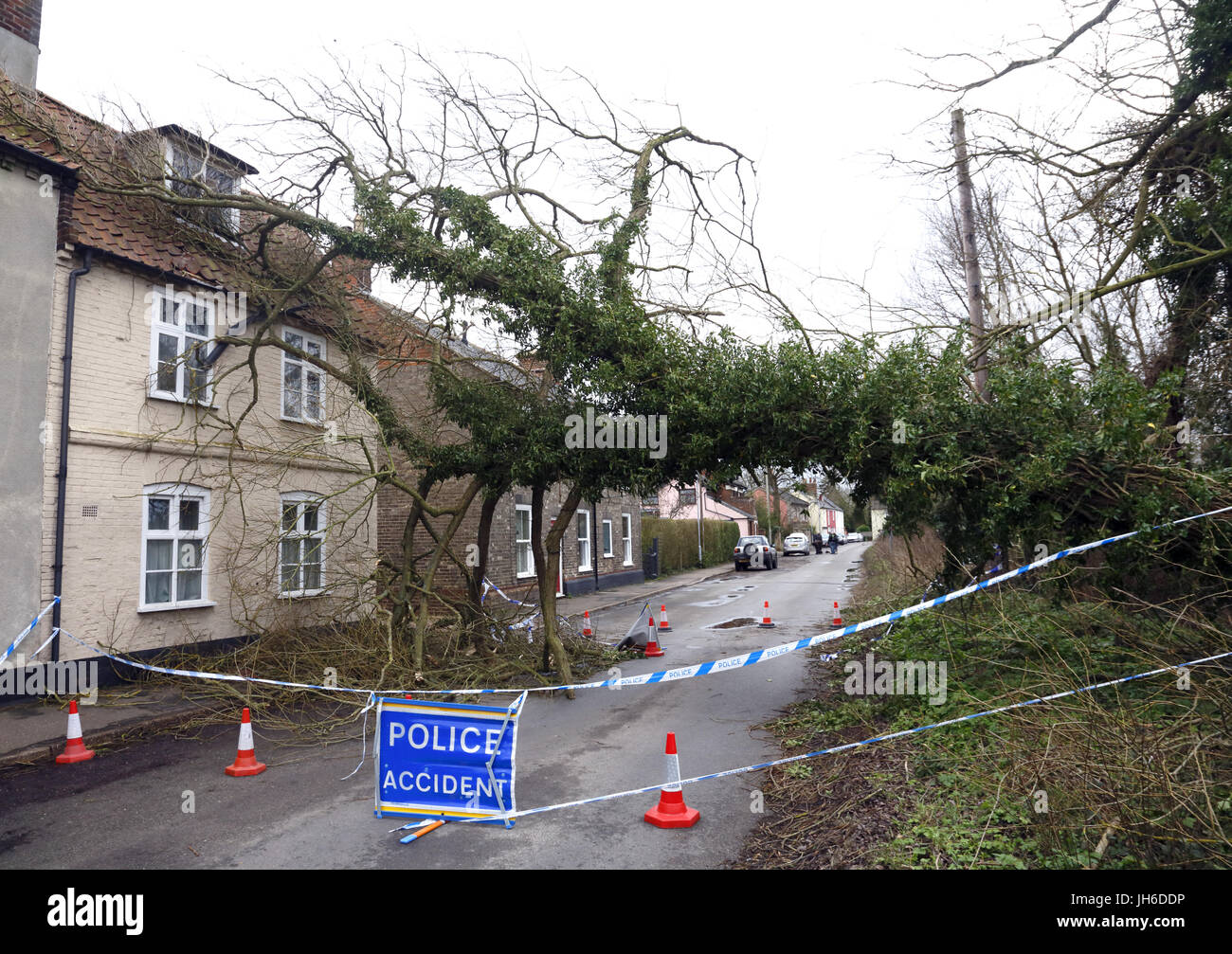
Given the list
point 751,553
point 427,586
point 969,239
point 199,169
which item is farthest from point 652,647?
point 751,553

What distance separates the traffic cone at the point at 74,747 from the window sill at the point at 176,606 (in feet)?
12.1

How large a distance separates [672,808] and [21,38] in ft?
43.6

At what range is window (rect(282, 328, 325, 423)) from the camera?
13500mm

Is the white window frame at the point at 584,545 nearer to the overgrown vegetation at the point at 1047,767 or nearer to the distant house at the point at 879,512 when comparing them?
the distant house at the point at 879,512

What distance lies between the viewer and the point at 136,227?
442 inches

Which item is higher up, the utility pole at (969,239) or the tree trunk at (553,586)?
the utility pole at (969,239)

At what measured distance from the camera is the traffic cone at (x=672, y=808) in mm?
5289

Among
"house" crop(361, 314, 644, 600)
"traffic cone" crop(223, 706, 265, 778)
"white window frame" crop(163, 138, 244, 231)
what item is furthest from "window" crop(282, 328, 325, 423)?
"traffic cone" crop(223, 706, 265, 778)

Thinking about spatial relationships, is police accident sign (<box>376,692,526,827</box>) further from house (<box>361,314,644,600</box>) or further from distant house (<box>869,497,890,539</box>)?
distant house (<box>869,497,890,539</box>)

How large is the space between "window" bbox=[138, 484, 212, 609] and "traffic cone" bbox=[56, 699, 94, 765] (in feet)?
12.3

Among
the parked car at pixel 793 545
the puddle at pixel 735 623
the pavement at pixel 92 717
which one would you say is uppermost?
the parked car at pixel 793 545

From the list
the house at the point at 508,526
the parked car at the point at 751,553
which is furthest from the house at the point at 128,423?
the parked car at the point at 751,553

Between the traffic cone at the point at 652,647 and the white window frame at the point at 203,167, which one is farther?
the traffic cone at the point at 652,647

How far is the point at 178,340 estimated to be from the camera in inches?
458
